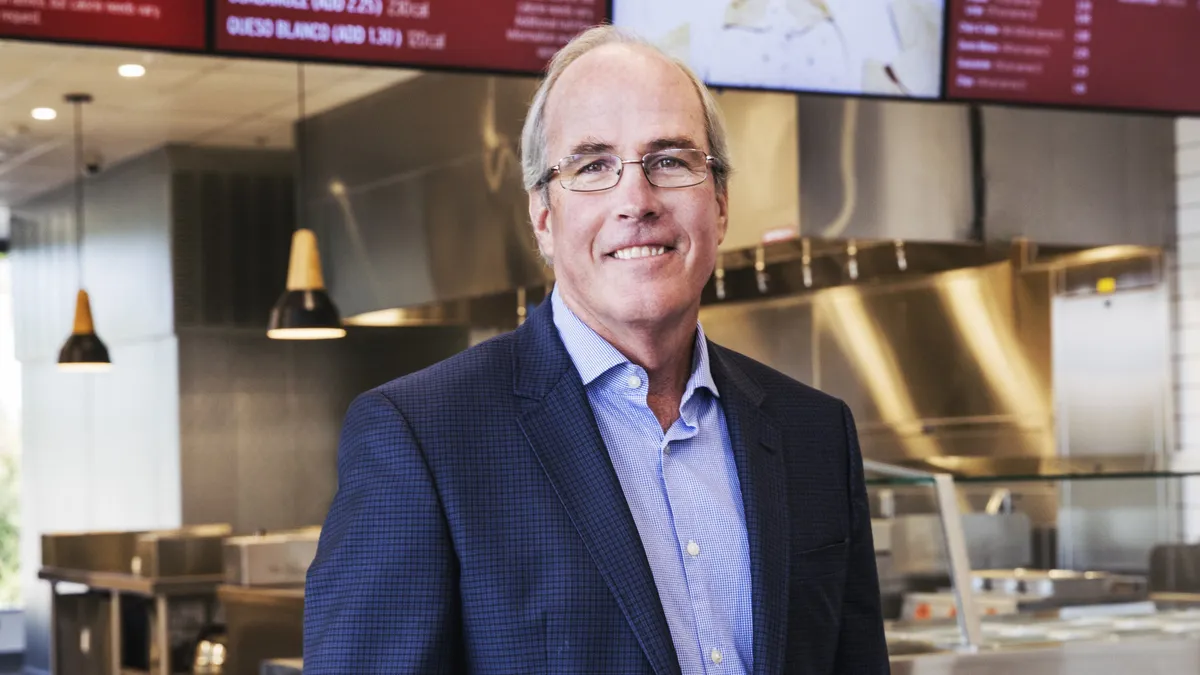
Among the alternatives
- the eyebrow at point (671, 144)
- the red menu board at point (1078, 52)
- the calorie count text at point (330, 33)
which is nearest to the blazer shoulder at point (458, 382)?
the eyebrow at point (671, 144)

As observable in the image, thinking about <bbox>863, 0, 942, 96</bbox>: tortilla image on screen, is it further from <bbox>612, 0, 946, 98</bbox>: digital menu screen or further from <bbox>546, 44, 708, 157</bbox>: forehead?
<bbox>546, 44, 708, 157</bbox>: forehead

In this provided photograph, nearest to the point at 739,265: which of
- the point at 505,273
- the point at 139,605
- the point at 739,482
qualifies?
the point at 505,273

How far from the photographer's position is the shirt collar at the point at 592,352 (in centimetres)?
145

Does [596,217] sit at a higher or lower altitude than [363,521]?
higher

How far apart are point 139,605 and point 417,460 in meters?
6.41

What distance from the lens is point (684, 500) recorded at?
1431 mm

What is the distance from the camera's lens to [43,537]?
28.5ft

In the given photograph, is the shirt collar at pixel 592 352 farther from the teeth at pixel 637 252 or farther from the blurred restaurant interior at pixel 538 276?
the blurred restaurant interior at pixel 538 276

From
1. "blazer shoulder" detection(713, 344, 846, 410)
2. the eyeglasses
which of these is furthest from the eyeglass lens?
"blazer shoulder" detection(713, 344, 846, 410)

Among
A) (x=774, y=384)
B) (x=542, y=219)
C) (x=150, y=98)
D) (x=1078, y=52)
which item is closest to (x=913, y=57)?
(x=1078, y=52)

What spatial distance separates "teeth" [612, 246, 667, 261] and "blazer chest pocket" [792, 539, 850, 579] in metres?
0.31

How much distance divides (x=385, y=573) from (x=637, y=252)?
0.35 meters

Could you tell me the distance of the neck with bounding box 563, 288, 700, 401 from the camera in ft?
4.75

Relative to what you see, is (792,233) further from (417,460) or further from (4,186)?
(4,186)
